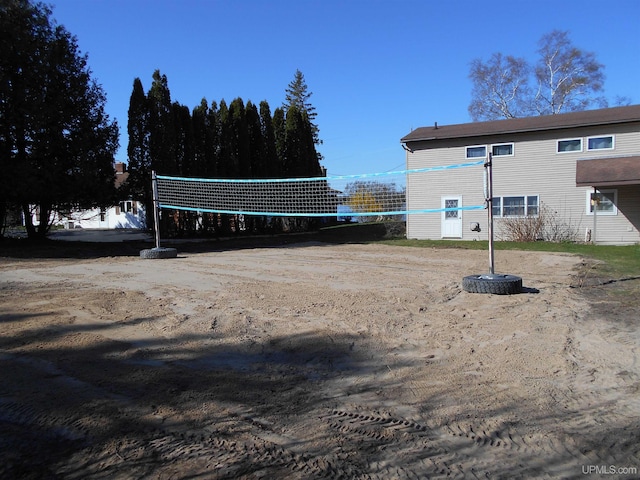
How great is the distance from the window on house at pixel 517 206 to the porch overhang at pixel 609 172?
92.3 inches

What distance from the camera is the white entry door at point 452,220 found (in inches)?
886

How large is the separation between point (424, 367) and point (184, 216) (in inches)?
820

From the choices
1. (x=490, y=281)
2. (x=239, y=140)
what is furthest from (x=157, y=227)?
(x=239, y=140)

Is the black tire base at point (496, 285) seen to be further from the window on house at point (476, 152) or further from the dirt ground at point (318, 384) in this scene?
the window on house at point (476, 152)

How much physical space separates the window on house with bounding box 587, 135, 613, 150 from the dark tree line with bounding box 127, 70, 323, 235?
16746mm

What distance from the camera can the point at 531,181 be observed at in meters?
21.1

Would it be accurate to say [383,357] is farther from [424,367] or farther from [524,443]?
[524,443]

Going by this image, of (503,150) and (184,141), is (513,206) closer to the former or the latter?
(503,150)

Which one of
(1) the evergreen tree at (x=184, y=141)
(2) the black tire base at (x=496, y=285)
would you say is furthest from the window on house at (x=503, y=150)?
(2) the black tire base at (x=496, y=285)

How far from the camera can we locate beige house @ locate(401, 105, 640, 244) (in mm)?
19312

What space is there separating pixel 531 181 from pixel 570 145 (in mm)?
2199

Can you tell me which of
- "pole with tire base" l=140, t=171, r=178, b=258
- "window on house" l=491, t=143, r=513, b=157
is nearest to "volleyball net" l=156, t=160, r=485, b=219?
"pole with tire base" l=140, t=171, r=178, b=258

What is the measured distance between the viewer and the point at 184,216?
23.7m

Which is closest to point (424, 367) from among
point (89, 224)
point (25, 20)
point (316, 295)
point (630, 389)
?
point (630, 389)
